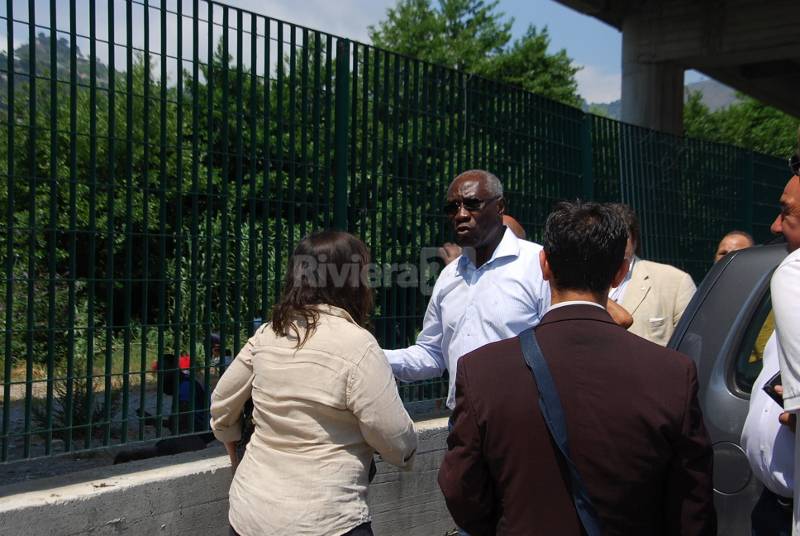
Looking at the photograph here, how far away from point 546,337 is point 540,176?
4.53 meters

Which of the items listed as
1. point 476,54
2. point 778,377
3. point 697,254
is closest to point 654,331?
point 778,377

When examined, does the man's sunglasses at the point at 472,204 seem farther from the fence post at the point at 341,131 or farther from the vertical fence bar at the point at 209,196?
the vertical fence bar at the point at 209,196

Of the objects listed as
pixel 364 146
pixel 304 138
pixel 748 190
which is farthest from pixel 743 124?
pixel 304 138

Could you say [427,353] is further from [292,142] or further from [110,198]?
[110,198]

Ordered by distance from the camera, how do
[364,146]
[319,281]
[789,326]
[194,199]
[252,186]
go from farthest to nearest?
[364,146] → [252,186] → [194,199] → [319,281] → [789,326]

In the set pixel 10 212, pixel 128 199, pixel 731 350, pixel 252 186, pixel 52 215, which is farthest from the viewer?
pixel 252 186

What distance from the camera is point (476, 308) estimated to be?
388 cm

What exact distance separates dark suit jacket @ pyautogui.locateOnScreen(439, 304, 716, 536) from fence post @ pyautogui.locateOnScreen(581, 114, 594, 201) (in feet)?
16.5

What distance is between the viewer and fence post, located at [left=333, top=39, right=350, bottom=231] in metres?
4.98

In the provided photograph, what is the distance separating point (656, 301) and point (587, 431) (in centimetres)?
276

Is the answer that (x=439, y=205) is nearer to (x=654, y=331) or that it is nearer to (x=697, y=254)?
(x=654, y=331)

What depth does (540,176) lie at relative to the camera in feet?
21.4

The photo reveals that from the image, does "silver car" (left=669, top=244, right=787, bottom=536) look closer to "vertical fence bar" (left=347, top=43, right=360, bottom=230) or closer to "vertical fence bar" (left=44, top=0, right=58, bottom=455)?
"vertical fence bar" (left=347, top=43, right=360, bottom=230)

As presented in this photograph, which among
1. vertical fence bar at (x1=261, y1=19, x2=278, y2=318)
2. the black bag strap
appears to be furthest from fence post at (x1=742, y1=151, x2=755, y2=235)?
the black bag strap
